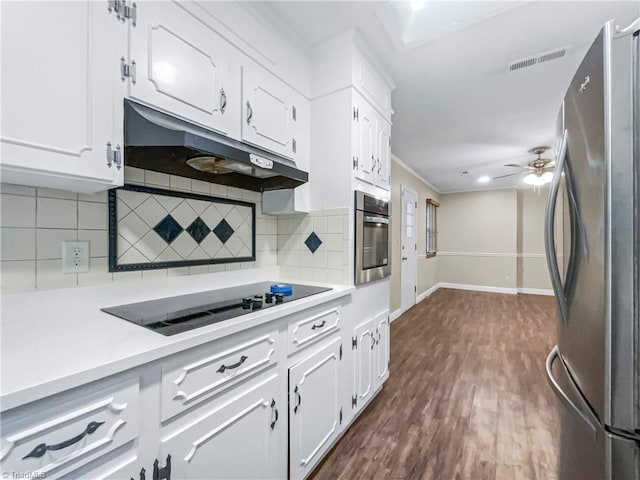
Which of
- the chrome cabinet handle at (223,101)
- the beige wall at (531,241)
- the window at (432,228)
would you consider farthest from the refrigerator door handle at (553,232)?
the beige wall at (531,241)

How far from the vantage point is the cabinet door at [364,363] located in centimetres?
181

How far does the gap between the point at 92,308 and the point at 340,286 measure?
1220mm

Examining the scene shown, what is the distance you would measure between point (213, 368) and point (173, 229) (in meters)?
0.80

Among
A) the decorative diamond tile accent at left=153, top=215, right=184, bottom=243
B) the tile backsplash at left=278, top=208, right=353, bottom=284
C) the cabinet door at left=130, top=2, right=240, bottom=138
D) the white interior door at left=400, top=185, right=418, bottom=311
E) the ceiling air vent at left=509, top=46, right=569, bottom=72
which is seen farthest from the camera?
the white interior door at left=400, top=185, right=418, bottom=311

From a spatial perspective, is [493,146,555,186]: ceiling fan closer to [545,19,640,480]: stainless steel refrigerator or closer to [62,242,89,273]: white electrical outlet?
[545,19,640,480]: stainless steel refrigerator

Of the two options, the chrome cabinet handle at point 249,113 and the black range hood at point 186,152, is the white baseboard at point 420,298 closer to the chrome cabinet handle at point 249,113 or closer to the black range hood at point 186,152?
the black range hood at point 186,152

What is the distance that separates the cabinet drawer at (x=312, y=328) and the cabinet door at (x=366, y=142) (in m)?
0.91

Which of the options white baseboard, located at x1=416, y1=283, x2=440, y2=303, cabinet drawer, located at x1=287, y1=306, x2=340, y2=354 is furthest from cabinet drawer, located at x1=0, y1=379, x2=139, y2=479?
white baseboard, located at x1=416, y1=283, x2=440, y2=303

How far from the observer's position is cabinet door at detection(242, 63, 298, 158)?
144 cm

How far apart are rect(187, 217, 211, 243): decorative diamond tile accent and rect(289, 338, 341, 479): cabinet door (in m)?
0.87

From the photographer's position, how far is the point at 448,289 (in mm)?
6816

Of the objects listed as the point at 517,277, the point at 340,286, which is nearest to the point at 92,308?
the point at 340,286

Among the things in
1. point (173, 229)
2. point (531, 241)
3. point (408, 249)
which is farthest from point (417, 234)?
point (173, 229)

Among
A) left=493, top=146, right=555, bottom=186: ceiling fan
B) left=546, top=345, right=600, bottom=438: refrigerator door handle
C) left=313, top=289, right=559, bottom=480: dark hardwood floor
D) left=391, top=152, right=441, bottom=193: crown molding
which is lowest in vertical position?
left=313, top=289, right=559, bottom=480: dark hardwood floor
